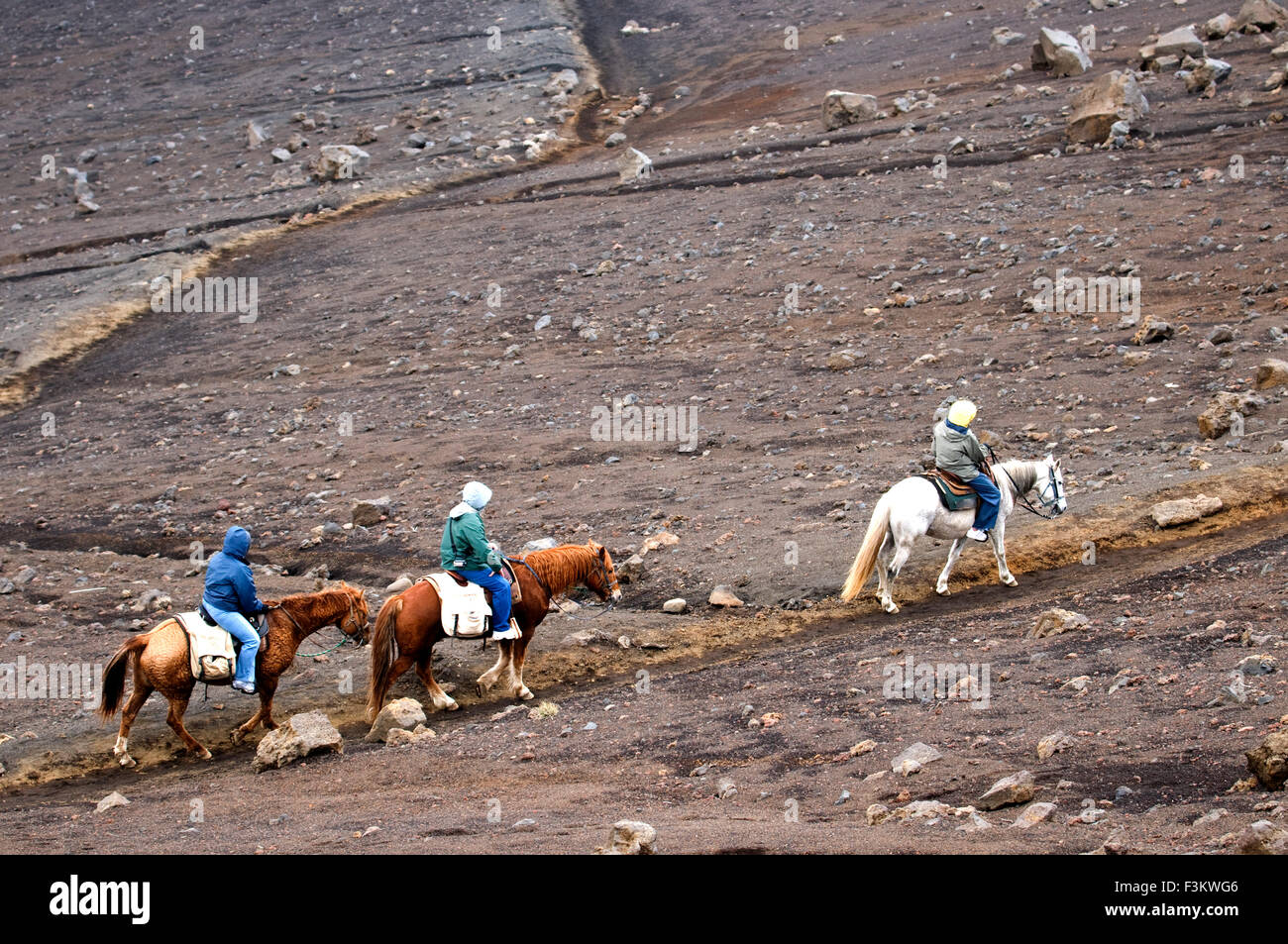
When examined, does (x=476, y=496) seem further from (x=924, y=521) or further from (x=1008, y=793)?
(x=1008, y=793)

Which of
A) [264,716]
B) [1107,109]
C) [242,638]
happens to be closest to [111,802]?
[242,638]

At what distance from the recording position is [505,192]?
36406 mm

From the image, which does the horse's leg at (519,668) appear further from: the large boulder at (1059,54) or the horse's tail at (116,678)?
the large boulder at (1059,54)

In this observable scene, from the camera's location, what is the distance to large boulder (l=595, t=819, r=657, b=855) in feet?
22.6

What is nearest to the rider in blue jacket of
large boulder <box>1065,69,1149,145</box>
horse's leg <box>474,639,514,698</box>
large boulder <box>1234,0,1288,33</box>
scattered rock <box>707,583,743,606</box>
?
horse's leg <box>474,639,514,698</box>

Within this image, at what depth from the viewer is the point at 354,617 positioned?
12898 millimetres

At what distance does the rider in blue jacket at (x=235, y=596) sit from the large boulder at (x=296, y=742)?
35.7 inches

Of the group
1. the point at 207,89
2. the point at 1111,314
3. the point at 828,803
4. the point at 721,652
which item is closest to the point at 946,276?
the point at 1111,314

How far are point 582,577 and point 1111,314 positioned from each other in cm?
1225

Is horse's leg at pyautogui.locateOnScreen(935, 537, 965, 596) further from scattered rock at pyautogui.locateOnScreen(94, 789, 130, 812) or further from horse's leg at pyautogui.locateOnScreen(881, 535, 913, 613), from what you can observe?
scattered rock at pyautogui.locateOnScreen(94, 789, 130, 812)

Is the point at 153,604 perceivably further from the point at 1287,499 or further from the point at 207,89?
the point at 207,89

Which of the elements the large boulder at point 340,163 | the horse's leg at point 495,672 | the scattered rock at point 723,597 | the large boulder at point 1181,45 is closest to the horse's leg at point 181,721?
the horse's leg at point 495,672

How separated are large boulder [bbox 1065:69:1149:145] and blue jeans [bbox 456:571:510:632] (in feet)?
73.2

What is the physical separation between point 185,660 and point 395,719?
2.04 meters
